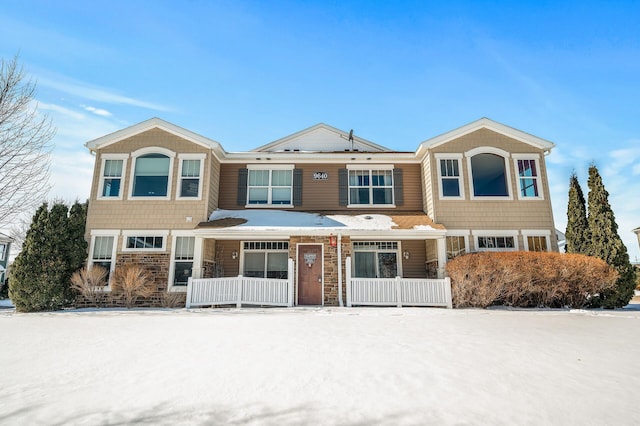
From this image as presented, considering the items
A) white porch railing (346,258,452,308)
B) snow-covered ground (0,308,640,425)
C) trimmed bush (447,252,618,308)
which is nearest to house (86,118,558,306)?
white porch railing (346,258,452,308)

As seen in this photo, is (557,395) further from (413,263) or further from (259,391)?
(413,263)

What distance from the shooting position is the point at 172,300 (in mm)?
11883

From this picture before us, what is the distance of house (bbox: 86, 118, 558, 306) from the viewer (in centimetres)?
1210

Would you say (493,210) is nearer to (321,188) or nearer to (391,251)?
(391,251)

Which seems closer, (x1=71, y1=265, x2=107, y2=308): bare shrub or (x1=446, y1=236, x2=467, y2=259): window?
(x1=71, y1=265, x2=107, y2=308): bare shrub

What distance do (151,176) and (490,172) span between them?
1412 centimetres

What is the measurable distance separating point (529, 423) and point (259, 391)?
93.2 inches

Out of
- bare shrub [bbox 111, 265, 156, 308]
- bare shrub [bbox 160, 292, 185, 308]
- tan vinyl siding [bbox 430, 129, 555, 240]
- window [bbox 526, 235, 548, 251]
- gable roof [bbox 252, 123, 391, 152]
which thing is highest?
→ gable roof [bbox 252, 123, 391, 152]

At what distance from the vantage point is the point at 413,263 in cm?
1348

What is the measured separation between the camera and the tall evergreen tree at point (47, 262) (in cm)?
1066

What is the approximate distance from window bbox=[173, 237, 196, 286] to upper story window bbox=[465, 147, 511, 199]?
1080cm

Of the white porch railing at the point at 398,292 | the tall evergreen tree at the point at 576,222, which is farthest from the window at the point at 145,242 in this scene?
the tall evergreen tree at the point at 576,222

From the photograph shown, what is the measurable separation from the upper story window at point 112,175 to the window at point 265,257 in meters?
5.32

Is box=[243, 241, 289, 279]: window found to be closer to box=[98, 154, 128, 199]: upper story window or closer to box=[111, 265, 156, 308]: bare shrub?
box=[111, 265, 156, 308]: bare shrub
